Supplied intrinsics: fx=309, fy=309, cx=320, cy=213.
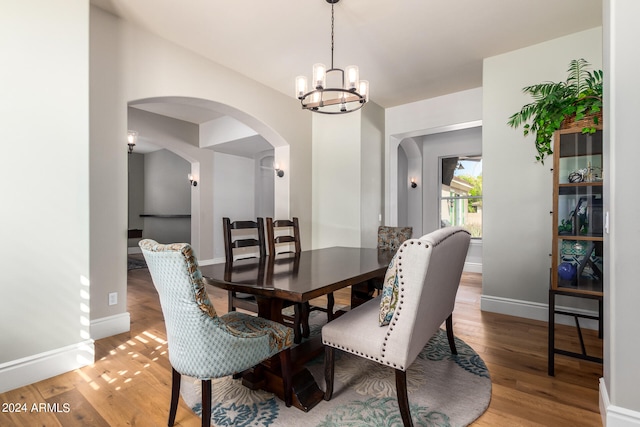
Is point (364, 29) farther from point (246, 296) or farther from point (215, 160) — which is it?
point (215, 160)

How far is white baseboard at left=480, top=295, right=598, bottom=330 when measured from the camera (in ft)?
9.83

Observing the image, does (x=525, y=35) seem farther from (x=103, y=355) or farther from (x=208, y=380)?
(x=103, y=355)

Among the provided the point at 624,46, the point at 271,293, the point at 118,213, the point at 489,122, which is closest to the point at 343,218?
the point at 489,122

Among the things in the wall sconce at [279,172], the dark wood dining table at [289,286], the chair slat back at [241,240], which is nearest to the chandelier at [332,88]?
the chair slat back at [241,240]

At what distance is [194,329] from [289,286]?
488 millimetres

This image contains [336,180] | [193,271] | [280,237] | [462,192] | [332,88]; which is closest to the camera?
[193,271]

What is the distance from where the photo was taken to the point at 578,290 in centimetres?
208

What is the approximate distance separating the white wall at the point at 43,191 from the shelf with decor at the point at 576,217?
11.0 ft

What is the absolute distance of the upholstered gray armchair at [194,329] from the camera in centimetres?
132

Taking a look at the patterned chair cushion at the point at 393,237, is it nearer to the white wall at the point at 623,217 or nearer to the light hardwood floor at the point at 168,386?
the light hardwood floor at the point at 168,386

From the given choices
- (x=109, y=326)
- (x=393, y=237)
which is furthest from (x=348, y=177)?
(x=109, y=326)

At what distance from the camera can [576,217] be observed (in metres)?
2.14

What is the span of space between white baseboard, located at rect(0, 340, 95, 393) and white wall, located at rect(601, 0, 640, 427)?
3.17 meters

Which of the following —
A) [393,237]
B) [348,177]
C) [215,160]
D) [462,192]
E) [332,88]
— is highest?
[215,160]
